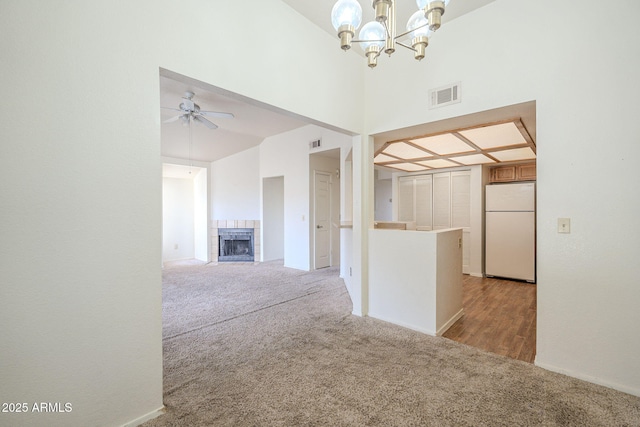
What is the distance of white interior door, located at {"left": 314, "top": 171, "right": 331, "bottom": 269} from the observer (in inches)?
235

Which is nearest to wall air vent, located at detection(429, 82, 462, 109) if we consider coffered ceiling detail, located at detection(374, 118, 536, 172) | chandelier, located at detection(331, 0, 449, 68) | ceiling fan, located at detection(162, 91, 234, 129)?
coffered ceiling detail, located at detection(374, 118, 536, 172)

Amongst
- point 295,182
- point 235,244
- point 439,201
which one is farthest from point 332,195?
point 235,244

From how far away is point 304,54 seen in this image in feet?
8.38

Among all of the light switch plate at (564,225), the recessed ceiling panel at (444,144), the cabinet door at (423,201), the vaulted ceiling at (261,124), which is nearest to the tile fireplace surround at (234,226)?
the vaulted ceiling at (261,124)

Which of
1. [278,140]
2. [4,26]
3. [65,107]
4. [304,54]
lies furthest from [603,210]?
[278,140]

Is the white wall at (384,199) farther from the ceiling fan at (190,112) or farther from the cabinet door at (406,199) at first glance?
the ceiling fan at (190,112)

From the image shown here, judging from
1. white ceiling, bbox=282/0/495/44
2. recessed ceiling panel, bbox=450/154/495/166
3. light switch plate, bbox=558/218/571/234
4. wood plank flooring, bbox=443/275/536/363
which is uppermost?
white ceiling, bbox=282/0/495/44

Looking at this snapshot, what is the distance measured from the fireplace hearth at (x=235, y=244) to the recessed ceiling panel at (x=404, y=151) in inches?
165

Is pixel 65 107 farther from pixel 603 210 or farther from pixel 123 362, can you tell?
pixel 603 210

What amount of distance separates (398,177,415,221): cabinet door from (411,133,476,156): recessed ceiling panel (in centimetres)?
193

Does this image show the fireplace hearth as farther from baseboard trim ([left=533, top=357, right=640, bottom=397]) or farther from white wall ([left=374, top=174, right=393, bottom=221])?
baseboard trim ([left=533, top=357, right=640, bottom=397])

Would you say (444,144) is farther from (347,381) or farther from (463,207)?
(347,381)

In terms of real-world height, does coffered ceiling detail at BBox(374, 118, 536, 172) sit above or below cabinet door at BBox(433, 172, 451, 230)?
above

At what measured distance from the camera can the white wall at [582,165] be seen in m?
1.83
